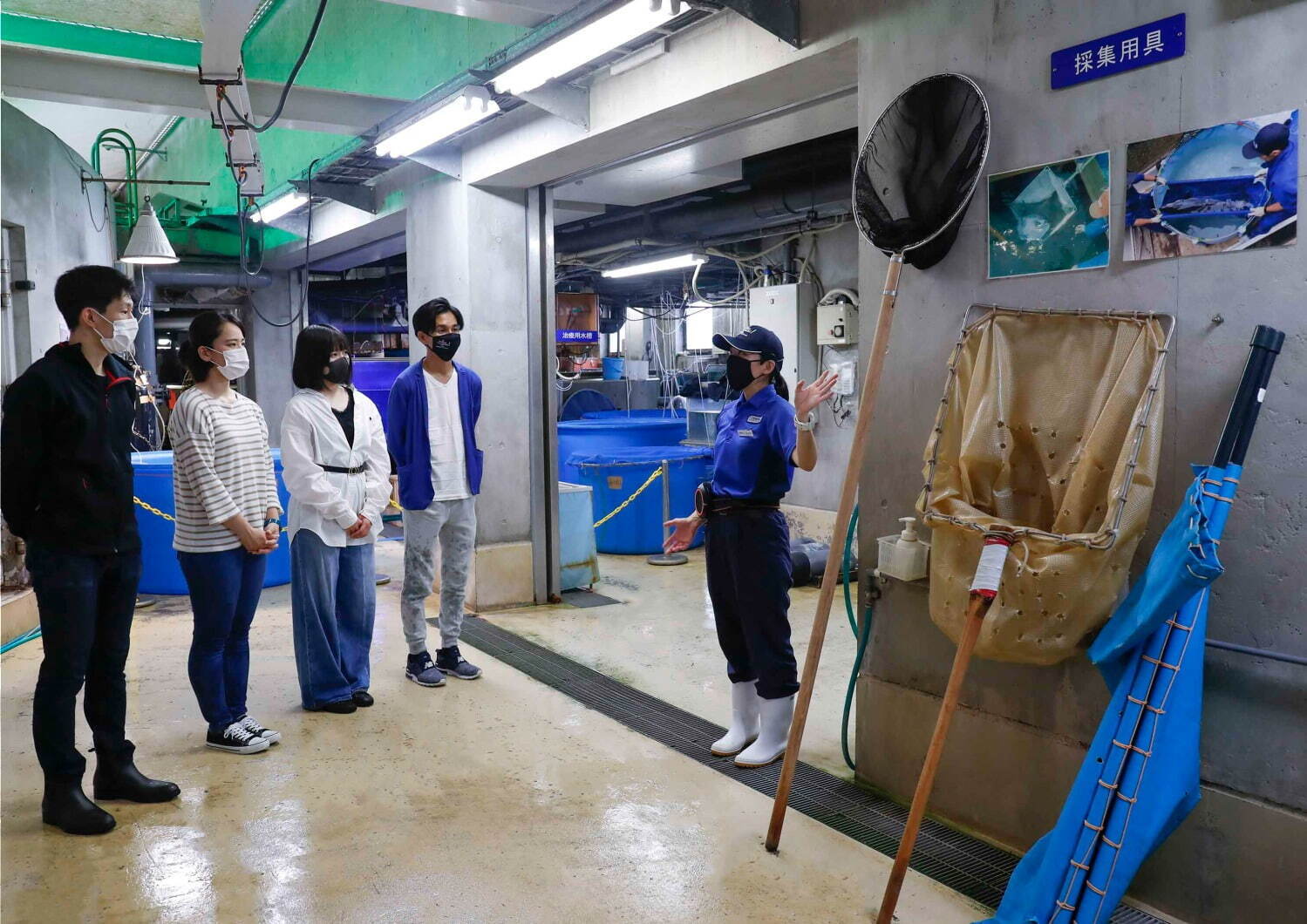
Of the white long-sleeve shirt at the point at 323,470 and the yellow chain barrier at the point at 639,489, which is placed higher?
the white long-sleeve shirt at the point at 323,470

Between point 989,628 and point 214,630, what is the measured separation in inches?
112

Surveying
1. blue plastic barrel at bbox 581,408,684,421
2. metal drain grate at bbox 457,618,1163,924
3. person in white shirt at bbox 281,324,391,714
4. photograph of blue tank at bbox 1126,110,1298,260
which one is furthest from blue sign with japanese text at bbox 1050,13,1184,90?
blue plastic barrel at bbox 581,408,684,421

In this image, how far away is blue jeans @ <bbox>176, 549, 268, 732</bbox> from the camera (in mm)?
3645

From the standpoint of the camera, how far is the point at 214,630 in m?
3.70

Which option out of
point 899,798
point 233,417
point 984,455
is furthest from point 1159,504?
point 233,417

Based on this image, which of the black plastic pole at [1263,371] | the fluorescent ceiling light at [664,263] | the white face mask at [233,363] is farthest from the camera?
the fluorescent ceiling light at [664,263]

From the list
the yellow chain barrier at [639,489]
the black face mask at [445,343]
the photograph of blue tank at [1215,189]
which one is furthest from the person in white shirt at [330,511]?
the yellow chain barrier at [639,489]

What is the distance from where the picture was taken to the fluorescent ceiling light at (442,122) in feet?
15.2

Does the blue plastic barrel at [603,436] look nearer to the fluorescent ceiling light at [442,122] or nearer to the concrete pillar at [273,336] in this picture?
the fluorescent ceiling light at [442,122]

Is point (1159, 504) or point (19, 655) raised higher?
point (1159, 504)

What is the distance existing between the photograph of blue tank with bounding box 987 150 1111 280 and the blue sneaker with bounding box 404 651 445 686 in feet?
10.4

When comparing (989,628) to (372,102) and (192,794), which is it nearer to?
(192,794)

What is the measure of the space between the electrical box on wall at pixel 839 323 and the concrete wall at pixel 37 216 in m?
5.32

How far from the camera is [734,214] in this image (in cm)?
722
